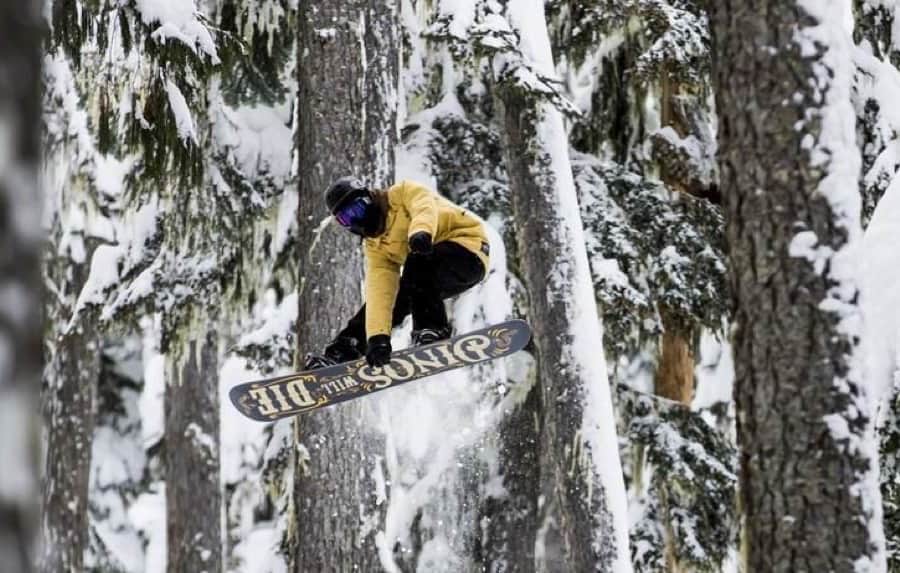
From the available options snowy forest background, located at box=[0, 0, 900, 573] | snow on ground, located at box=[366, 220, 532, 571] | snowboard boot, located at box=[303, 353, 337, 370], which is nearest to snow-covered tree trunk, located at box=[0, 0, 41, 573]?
Result: snowy forest background, located at box=[0, 0, 900, 573]

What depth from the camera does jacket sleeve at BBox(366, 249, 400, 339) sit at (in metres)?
6.29

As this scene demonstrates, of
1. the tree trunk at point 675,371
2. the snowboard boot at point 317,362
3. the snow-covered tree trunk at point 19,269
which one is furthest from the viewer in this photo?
the tree trunk at point 675,371

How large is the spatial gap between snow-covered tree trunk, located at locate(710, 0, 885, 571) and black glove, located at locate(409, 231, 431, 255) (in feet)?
6.47

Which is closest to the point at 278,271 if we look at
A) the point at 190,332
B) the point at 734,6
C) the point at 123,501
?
the point at 190,332

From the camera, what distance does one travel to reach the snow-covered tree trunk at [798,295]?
3.93 metres

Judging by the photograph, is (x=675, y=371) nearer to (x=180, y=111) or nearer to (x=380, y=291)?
(x=380, y=291)

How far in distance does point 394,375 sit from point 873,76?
3944 millimetres

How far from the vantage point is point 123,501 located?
62.6 ft

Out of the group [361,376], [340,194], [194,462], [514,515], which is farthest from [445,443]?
[340,194]

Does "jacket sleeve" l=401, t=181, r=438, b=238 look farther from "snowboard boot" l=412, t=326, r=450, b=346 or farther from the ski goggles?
"snowboard boot" l=412, t=326, r=450, b=346

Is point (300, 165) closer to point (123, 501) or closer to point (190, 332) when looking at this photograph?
point (190, 332)

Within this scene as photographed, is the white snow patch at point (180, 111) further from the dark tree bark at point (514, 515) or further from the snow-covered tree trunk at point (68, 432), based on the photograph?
the snow-covered tree trunk at point (68, 432)

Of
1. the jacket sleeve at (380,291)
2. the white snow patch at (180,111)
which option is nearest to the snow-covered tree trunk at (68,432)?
the white snow patch at (180,111)

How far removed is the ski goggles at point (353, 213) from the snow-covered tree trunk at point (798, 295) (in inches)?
96.0
